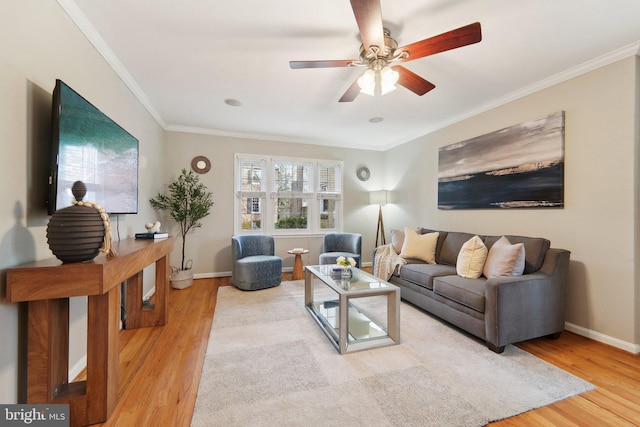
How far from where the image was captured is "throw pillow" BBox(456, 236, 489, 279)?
8.75 feet

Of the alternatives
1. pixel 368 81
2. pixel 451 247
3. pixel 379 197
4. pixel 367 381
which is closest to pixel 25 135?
pixel 368 81

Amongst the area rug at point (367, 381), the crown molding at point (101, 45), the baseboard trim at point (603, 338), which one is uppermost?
the crown molding at point (101, 45)

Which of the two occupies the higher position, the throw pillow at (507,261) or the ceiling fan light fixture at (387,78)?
the ceiling fan light fixture at (387,78)

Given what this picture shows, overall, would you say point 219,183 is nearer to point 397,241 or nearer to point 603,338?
point 397,241

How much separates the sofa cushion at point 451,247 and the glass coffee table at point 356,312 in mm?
1022

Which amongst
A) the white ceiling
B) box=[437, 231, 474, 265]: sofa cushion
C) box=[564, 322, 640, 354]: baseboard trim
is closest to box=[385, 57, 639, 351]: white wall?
box=[564, 322, 640, 354]: baseboard trim

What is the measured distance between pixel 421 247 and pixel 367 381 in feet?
7.23

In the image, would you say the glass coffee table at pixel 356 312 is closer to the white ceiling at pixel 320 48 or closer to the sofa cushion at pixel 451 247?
the sofa cushion at pixel 451 247

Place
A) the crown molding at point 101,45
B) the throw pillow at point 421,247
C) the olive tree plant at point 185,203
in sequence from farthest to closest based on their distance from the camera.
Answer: the olive tree plant at point 185,203
the throw pillow at point 421,247
the crown molding at point 101,45

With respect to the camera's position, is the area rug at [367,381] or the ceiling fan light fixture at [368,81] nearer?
the area rug at [367,381]

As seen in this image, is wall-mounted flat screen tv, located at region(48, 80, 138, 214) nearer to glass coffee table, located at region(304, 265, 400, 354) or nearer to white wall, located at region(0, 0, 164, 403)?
white wall, located at region(0, 0, 164, 403)

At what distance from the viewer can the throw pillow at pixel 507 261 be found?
239 cm

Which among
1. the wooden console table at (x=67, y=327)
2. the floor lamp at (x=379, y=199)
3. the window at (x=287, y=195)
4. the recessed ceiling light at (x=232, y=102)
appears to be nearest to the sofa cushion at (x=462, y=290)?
the floor lamp at (x=379, y=199)

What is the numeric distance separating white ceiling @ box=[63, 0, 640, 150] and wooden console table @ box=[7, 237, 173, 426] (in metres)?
1.75
